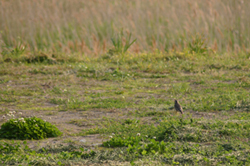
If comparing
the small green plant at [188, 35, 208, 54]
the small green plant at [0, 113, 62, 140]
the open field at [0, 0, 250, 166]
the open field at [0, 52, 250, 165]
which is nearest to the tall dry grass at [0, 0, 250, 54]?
the open field at [0, 0, 250, 166]

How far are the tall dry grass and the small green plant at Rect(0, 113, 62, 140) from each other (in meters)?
6.90

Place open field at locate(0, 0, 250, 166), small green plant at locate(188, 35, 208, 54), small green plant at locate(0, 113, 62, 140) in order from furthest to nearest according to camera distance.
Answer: small green plant at locate(188, 35, 208, 54) < small green plant at locate(0, 113, 62, 140) < open field at locate(0, 0, 250, 166)

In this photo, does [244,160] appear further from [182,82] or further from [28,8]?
[28,8]

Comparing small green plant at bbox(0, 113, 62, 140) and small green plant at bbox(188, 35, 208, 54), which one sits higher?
small green plant at bbox(188, 35, 208, 54)

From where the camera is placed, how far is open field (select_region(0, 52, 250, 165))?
4.29m

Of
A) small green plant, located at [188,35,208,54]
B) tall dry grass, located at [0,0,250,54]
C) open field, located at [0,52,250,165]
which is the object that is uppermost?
tall dry grass, located at [0,0,250,54]

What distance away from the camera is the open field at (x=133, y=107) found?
169 inches

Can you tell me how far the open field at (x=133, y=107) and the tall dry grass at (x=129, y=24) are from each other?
132 centimetres

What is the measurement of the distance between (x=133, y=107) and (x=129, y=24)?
6.68 m

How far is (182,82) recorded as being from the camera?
8.46m

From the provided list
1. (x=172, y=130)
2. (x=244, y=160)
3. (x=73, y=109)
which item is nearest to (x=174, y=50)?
(x=73, y=109)

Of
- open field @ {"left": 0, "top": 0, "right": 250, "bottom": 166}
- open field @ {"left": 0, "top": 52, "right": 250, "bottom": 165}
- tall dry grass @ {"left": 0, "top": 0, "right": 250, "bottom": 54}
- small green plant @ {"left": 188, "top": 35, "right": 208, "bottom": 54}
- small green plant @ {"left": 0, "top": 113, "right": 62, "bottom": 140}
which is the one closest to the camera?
open field @ {"left": 0, "top": 52, "right": 250, "bottom": 165}

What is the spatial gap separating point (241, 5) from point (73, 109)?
832 cm

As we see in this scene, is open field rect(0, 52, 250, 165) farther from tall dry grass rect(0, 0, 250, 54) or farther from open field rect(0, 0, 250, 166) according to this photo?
tall dry grass rect(0, 0, 250, 54)
